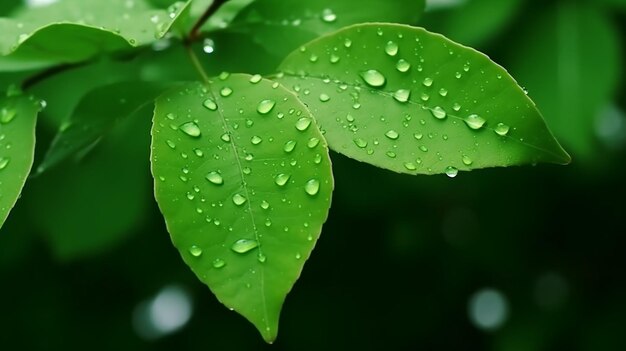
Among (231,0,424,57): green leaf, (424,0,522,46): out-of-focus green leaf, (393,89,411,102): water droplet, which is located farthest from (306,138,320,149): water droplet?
(424,0,522,46): out-of-focus green leaf

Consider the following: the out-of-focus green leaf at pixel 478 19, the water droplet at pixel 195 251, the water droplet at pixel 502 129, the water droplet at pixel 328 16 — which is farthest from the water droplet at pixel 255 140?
the out-of-focus green leaf at pixel 478 19

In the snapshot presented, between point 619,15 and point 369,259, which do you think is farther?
point 369,259

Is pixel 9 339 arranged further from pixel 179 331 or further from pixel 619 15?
pixel 619 15

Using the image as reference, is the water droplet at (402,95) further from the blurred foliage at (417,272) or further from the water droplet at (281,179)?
the blurred foliage at (417,272)

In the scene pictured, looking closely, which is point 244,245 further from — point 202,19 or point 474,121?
point 202,19

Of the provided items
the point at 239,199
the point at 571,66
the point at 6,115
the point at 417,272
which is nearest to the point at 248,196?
the point at 239,199

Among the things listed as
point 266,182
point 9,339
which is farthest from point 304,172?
point 9,339
